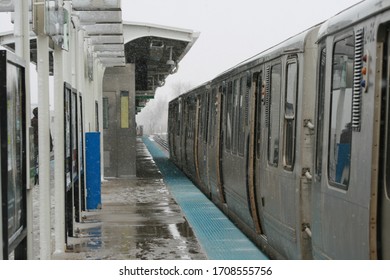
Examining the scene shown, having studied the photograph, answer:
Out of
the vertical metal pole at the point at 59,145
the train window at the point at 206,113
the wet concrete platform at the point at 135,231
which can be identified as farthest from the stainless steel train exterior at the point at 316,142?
the train window at the point at 206,113

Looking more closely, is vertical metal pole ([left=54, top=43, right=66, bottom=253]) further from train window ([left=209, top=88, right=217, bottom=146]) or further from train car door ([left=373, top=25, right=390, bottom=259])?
train window ([left=209, top=88, right=217, bottom=146])

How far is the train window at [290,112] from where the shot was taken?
7432 mm

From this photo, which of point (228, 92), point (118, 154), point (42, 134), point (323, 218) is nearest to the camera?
point (323, 218)

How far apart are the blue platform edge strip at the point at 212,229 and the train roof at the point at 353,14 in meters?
3.49

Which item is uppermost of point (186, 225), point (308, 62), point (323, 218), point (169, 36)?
point (169, 36)

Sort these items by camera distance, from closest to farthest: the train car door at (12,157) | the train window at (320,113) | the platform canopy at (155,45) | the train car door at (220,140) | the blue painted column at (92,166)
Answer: the train car door at (12,157) → the train window at (320,113) → the blue painted column at (92,166) → the train car door at (220,140) → the platform canopy at (155,45)

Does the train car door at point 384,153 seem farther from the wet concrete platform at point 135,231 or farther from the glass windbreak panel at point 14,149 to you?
the wet concrete platform at point 135,231

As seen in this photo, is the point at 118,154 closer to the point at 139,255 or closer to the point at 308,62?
the point at 139,255

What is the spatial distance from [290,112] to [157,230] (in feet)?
13.0

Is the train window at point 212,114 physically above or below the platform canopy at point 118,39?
below

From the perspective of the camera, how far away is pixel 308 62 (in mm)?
7156

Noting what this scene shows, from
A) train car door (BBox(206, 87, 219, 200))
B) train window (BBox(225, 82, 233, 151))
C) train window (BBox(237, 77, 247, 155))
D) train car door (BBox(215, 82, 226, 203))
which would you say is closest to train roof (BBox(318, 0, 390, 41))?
train window (BBox(237, 77, 247, 155))

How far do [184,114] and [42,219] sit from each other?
15.0 meters

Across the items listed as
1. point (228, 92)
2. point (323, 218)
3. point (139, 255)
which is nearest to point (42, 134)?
point (139, 255)
